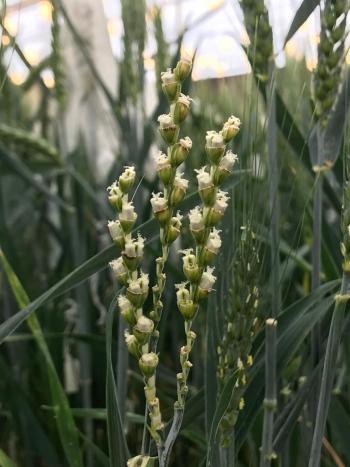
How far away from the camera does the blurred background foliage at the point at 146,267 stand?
0.39 metres

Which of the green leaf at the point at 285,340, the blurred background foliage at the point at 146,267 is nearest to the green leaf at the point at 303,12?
the blurred background foliage at the point at 146,267

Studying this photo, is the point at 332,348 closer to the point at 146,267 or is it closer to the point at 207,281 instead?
the point at 207,281

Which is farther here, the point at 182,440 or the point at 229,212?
the point at 182,440

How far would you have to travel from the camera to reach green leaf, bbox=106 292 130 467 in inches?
12.2

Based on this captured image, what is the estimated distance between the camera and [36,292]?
0.75 m

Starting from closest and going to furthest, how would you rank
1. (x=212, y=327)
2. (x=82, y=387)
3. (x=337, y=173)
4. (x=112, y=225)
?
(x=112, y=225) < (x=212, y=327) < (x=337, y=173) < (x=82, y=387)

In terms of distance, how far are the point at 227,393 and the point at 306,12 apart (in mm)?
245

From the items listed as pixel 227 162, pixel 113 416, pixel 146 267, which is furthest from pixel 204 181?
pixel 146 267

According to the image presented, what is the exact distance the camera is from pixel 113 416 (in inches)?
12.5

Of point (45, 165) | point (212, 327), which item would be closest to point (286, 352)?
point (212, 327)

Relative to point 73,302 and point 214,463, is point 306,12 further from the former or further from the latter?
point 73,302

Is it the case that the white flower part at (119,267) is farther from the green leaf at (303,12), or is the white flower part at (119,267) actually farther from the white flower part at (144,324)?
the green leaf at (303,12)

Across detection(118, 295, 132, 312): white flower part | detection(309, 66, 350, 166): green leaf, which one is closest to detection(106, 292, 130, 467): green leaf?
detection(118, 295, 132, 312): white flower part

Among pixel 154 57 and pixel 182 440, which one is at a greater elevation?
pixel 154 57
